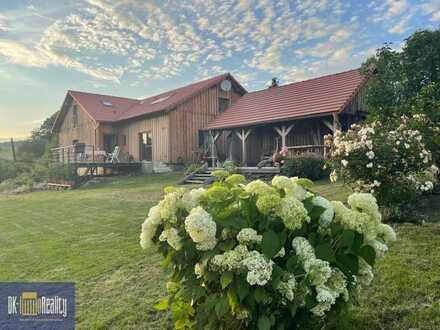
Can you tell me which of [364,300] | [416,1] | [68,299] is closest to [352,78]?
[416,1]

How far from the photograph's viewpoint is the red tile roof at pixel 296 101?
13080 millimetres

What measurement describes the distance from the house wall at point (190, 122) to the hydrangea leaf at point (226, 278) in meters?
17.7

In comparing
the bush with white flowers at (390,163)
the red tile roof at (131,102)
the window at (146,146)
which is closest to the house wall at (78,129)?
the red tile roof at (131,102)

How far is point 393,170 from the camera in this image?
16.4 feet

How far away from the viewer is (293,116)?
13398 mm

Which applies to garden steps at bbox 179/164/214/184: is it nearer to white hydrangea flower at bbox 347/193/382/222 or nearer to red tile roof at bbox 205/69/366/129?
red tile roof at bbox 205/69/366/129

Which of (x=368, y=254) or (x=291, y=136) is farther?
(x=291, y=136)

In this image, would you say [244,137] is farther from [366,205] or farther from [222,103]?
[366,205]

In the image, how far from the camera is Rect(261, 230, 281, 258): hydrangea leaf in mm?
1550

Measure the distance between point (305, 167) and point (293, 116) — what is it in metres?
3.37

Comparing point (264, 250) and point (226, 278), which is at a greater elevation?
point (264, 250)

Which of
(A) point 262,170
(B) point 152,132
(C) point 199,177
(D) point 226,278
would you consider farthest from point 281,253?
(B) point 152,132

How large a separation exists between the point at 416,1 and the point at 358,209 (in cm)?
875

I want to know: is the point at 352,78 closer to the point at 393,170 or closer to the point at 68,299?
the point at 393,170
